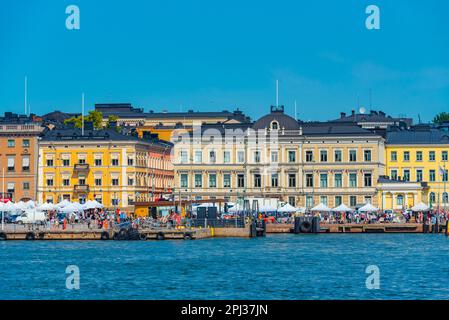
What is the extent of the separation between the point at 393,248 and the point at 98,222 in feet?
82.1

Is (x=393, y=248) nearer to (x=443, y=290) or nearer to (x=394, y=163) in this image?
(x=443, y=290)

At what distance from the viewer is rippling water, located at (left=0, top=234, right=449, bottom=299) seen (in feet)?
154

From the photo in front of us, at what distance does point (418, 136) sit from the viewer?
124938 mm

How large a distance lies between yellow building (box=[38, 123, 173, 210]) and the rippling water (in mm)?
36957

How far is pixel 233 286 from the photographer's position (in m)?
49.5

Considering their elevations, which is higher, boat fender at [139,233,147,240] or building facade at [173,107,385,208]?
building facade at [173,107,385,208]

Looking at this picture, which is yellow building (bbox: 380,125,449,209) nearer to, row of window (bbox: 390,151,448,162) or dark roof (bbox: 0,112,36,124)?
row of window (bbox: 390,151,448,162)

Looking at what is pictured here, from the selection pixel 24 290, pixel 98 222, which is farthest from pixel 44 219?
pixel 24 290

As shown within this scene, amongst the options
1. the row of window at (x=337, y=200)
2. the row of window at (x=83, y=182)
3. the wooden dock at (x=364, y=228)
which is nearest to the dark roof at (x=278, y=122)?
the row of window at (x=337, y=200)

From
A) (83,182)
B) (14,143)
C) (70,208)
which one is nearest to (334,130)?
(83,182)

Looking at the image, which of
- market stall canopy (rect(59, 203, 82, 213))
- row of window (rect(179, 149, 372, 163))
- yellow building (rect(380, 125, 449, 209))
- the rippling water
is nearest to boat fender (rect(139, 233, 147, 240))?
the rippling water

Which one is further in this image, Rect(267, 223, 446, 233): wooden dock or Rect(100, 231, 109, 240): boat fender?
Rect(267, 223, 446, 233): wooden dock

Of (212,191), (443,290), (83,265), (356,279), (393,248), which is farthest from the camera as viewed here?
(212,191)

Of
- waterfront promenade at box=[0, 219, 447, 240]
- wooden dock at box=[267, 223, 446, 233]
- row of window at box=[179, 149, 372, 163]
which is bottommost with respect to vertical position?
waterfront promenade at box=[0, 219, 447, 240]
